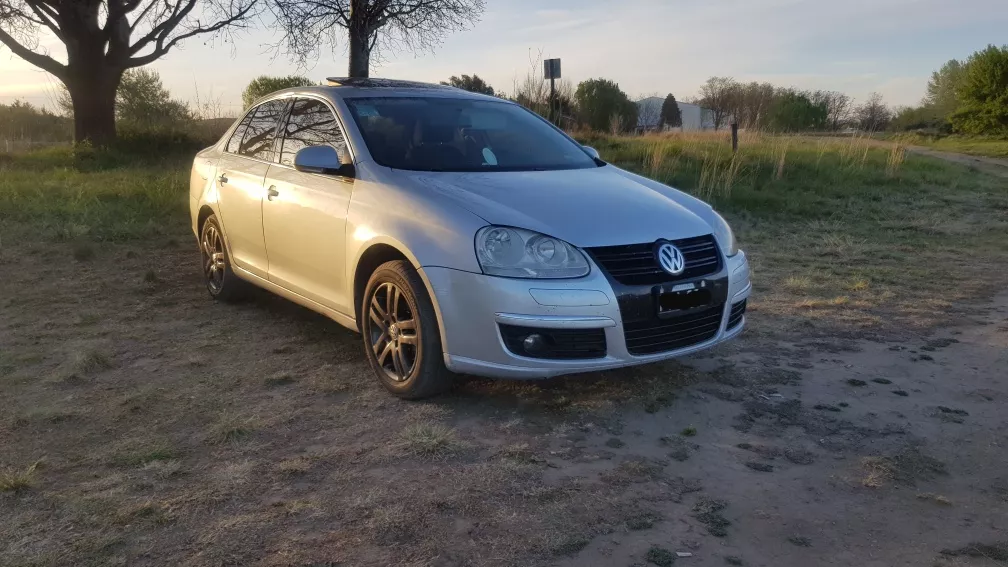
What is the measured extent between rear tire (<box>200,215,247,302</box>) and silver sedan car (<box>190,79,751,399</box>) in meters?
0.69

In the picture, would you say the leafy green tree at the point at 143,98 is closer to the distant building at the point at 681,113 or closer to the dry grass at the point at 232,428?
the distant building at the point at 681,113

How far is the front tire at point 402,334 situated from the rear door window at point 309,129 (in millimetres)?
917

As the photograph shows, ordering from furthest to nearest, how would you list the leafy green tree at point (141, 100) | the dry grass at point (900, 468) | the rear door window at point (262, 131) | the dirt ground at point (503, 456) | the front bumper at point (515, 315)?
the leafy green tree at point (141, 100) → the rear door window at point (262, 131) → the front bumper at point (515, 315) → the dry grass at point (900, 468) → the dirt ground at point (503, 456)

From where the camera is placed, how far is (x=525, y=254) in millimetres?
3498

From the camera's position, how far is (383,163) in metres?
4.17

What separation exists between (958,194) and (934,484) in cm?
1233

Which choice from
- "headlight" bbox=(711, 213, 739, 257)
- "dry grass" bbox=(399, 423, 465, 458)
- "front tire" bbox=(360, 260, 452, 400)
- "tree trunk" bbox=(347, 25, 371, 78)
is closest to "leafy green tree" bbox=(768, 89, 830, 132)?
"tree trunk" bbox=(347, 25, 371, 78)

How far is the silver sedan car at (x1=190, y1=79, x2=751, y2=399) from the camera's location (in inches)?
138

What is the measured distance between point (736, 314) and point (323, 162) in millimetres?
2304

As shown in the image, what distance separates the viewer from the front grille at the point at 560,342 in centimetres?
349

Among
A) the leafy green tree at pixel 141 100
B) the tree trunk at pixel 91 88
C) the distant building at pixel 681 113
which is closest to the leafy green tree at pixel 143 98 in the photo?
the leafy green tree at pixel 141 100

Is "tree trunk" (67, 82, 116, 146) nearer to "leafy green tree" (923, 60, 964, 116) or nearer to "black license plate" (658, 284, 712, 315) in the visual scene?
"black license plate" (658, 284, 712, 315)

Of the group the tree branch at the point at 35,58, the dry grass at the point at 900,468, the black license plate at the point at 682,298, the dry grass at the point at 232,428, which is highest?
the tree branch at the point at 35,58

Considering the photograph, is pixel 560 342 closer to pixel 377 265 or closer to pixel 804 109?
pixel 377 265
